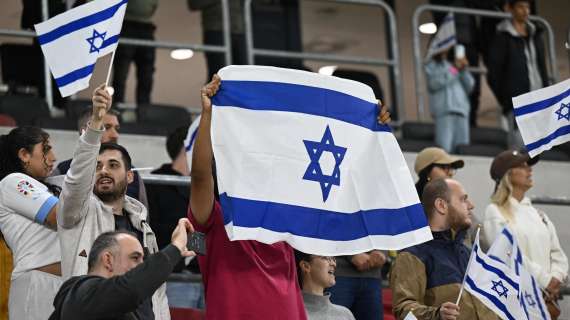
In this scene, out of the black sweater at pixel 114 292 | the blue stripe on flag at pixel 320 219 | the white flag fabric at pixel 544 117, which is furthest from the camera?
the white flag fabric at pixel 544 117

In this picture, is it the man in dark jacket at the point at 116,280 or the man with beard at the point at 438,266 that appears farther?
the man with beard at the point at 438,266

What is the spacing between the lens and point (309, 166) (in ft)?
19.7

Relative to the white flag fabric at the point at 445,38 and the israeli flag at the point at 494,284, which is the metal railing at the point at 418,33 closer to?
the white flag fabric at the point at 445,38

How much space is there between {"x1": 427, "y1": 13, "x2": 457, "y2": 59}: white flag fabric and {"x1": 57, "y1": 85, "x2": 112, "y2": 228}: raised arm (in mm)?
5411

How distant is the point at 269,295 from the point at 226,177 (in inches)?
20.3

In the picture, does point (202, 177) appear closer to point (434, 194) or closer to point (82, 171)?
point (82, 171)

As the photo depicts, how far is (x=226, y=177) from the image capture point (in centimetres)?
583

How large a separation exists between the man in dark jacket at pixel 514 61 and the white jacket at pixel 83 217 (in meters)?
5.65

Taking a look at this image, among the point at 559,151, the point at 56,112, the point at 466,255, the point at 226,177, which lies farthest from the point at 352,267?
the point at 559,151

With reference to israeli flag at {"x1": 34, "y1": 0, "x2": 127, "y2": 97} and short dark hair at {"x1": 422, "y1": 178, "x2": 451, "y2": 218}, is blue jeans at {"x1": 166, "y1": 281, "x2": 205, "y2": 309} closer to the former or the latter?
short dark hair at {"x1": 422, "y1": 178, "x2": 451, "y2": 218}

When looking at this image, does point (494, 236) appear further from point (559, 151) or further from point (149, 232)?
point (559, 151)

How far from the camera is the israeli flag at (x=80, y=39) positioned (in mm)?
6531

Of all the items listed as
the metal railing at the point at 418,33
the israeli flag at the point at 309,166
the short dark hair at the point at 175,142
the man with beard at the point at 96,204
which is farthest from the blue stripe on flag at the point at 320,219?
the metal railing at the point at 418,33

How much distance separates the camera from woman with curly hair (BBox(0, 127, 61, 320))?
608cm
